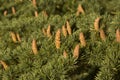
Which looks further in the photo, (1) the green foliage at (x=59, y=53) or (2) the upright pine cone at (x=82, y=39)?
(2) the upright pine cone at (x=82, y=39)

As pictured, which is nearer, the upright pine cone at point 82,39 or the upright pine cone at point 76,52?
the upright pine cone at point 76,52

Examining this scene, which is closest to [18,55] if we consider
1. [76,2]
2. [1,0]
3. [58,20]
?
[58,20]

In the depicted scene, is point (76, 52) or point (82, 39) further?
point (82, 39)

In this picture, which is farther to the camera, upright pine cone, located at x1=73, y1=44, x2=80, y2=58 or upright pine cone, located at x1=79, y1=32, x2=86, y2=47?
upright pine cone, located at x1=79, y1=32, x2=86, y2=47

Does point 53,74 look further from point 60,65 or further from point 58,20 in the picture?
point 58,20

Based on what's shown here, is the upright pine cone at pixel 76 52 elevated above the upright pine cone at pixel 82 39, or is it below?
below

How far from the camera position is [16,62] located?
1.98 m

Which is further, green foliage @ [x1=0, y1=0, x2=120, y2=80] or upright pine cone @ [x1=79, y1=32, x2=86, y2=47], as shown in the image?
upright pine cone @ [x1=79, y1=32, x2=86, y2=47]

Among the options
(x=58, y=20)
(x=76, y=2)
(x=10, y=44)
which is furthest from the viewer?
(x=76, y=2)

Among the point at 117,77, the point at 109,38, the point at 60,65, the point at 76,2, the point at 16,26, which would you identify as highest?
the point at 76,2

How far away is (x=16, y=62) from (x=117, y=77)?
0.67 metres

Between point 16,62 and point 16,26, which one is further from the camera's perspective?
point 16,26

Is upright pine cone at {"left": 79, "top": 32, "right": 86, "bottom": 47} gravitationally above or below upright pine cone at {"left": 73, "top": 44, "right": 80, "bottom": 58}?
above

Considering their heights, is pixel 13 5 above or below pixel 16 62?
above
